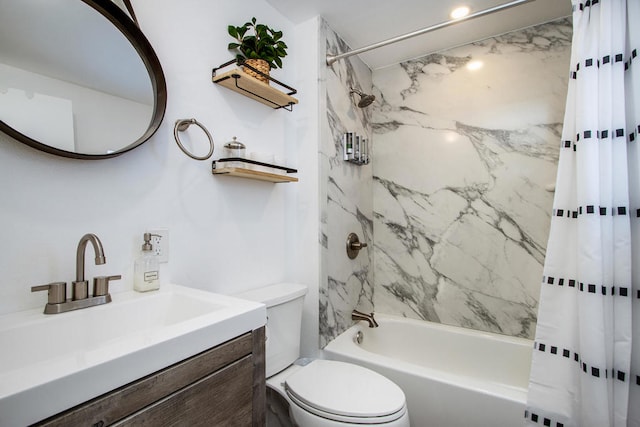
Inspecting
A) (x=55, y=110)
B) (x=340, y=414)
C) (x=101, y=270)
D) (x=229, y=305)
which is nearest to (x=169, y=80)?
(x=55, y=110)

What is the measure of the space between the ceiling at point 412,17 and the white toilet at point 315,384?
1.56 m

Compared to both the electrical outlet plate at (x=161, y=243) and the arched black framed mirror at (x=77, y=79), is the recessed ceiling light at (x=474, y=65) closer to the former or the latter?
the arched black framed mirror at (x=77, y=79)

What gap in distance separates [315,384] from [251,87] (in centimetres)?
136

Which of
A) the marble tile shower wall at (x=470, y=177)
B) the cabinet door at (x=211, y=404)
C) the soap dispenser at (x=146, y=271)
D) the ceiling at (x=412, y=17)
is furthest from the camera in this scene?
the marble tile shower wall at (x=470, y=177)

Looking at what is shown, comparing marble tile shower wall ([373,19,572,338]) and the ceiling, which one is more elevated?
the ceiling

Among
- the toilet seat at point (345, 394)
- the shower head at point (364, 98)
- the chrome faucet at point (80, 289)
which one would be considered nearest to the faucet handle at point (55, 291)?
the chrome faucet at point (80, 289)

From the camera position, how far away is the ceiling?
168 centimetres

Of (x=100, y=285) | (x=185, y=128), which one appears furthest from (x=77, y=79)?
(x=100, y=285)

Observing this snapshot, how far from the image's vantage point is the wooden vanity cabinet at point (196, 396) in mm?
537

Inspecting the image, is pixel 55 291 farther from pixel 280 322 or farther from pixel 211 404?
→ pixel 280 322

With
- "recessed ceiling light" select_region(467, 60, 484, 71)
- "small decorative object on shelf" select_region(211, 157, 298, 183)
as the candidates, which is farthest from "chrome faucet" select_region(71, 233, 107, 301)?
"recessed ceiling light" select_region(467, 60, 484, 71)

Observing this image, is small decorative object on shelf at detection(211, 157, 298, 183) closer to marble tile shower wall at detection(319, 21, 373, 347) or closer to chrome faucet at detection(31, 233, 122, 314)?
marble tile shower wall at detection(319, 21, 373, 347)

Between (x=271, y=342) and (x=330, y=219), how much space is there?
779 mm

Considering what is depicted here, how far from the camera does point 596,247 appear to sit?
1.07 metres
